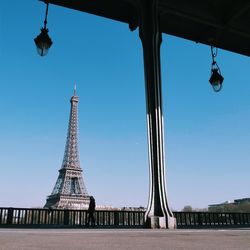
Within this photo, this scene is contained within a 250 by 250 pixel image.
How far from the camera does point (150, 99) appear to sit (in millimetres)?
9016

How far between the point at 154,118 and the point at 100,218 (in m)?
8.73

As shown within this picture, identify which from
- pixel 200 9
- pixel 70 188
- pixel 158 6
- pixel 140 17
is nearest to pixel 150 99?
pixel 140 17

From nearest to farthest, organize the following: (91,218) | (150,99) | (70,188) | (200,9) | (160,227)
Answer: (160,227) → (150,99) → (200,9) → (91,218) → (70,188)

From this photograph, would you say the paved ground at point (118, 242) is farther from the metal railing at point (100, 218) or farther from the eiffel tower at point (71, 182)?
the eiffel tower at point (71, 182)

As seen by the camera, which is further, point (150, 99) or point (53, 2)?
point (53, 2)

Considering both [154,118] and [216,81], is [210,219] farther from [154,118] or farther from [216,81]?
[154,118]

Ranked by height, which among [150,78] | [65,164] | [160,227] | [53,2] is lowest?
[160,227]

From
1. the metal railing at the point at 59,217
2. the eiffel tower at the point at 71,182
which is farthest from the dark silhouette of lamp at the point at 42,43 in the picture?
the eiffel tower at the point at 71,182

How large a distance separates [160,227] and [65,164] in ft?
205

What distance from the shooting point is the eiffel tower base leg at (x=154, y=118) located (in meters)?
8.29

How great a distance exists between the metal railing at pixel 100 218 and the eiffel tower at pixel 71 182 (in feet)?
160

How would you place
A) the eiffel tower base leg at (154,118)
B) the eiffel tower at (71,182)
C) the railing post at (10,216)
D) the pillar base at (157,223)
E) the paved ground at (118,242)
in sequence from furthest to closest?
the eiffel tower at (71,182) < the railing post at (10,216) < the eiffel tower base leg at (154,118) < the pillar base at (157,223) < the paved ground at (118,242)

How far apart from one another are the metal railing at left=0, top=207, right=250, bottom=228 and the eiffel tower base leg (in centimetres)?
401

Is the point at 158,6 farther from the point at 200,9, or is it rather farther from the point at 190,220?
the point at 190,220
